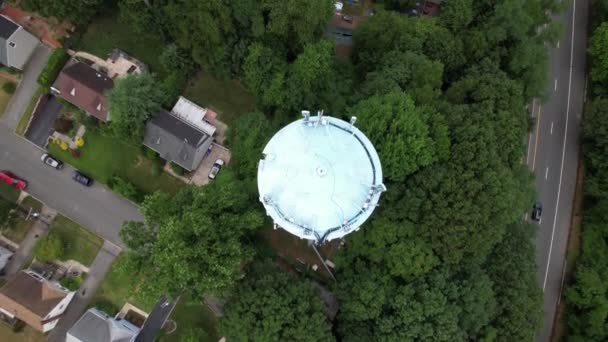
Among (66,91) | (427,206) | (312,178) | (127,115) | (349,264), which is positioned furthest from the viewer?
(66,91)

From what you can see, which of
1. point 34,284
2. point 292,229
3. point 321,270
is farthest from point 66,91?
point 321,270

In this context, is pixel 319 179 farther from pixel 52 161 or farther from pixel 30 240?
pixel 30 240

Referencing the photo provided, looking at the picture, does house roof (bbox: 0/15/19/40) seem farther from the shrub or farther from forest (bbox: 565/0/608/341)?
forest (bbox: 565/0/608/341)

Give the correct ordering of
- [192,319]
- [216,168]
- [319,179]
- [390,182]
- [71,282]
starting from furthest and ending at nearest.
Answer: [216,168] → [71,282] → [192,319] → [390,182] → [319,179]

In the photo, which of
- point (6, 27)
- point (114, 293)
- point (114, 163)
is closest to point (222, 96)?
point (114, 163)

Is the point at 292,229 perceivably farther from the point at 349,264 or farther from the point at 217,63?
the point at 217,63

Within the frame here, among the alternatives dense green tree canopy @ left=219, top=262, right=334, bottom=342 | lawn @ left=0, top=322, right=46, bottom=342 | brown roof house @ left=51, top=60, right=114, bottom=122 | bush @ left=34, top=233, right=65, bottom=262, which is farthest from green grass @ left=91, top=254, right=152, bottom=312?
brown roof house @ left=51, top=60, right=114, bottom=122

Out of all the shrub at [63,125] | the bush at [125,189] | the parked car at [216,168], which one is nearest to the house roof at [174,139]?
the parked car at [216,168]
